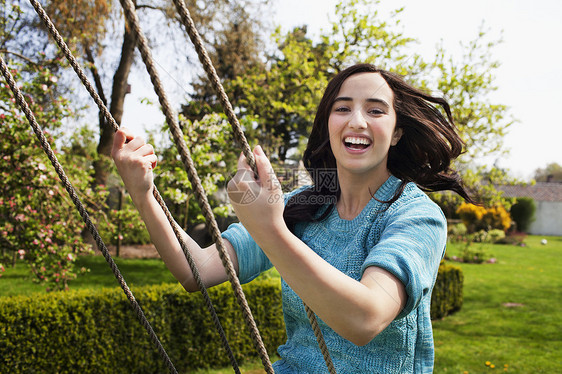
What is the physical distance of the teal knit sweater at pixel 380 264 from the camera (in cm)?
126

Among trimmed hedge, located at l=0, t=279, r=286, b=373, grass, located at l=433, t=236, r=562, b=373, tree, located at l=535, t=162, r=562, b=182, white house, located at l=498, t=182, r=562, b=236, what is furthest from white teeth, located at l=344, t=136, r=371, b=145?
tree, located at l=535, t=162, r=562, b=182

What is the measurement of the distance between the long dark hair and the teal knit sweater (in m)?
0.11

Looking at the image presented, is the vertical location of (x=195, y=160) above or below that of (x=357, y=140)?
below

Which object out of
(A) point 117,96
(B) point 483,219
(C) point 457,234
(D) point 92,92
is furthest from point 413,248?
(B) point 483,219

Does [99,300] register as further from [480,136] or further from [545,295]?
[545,295]

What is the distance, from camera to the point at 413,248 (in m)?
1.29

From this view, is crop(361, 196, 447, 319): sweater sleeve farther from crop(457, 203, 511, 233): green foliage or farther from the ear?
crop(457, 203, 511, 233): green foliage

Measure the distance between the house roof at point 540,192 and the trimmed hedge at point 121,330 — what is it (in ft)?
123

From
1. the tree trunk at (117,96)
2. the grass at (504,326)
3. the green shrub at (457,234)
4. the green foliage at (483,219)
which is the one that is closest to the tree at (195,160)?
the tree trunk at (117,96)

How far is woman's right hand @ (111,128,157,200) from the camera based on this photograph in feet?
4.36

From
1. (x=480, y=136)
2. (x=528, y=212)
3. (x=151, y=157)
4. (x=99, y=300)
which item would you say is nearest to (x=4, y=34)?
(x=99, y=300)

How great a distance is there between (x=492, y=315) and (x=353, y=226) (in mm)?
8875

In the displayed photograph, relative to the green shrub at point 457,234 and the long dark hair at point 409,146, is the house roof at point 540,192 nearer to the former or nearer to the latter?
the green shrub at point 457,234

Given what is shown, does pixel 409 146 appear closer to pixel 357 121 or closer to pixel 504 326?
pixel 357 121
